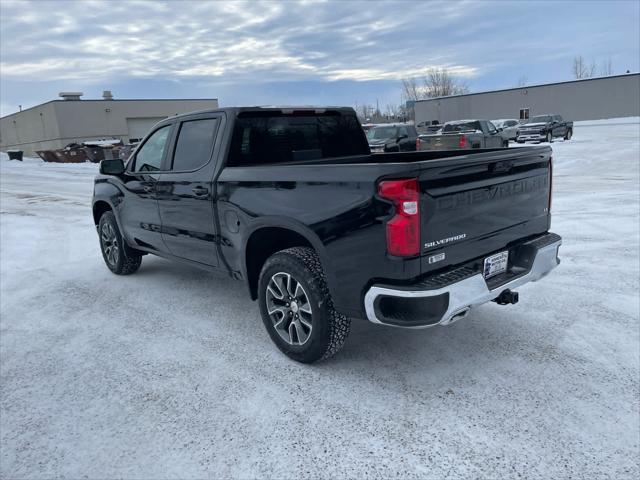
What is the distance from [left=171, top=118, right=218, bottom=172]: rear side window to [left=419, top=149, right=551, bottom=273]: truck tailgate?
2.26m

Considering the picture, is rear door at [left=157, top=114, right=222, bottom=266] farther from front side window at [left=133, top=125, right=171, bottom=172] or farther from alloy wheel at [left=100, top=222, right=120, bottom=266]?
alloy wheel at [left=100, top=222, right=120, bottom=266]

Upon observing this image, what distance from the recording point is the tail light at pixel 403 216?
9.77 feet

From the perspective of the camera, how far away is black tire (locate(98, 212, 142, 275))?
246 inches

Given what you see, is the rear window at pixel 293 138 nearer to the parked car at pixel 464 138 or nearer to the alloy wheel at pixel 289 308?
the alloy wheel at pixel 289 308

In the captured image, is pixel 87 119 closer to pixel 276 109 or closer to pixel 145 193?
pixel 145 193

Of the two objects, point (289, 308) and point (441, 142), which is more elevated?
point (441, 142)

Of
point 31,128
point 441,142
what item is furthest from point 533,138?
point 31,128

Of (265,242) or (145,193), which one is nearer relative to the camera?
(265,242)

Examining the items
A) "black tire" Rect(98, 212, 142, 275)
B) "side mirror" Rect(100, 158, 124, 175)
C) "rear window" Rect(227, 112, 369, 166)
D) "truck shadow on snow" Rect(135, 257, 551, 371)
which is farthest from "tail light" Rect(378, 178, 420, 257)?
"black tire" Rect(98, 212, 142, 275)

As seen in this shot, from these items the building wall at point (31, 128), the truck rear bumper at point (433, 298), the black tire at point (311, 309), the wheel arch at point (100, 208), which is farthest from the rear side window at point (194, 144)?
the building wall at point (31, 128)

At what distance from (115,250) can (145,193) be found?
1.39 m

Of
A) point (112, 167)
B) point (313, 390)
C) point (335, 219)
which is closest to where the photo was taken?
point (335, 219)

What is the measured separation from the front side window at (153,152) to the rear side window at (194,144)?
30 cm

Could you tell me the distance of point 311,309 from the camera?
360 centimetres
